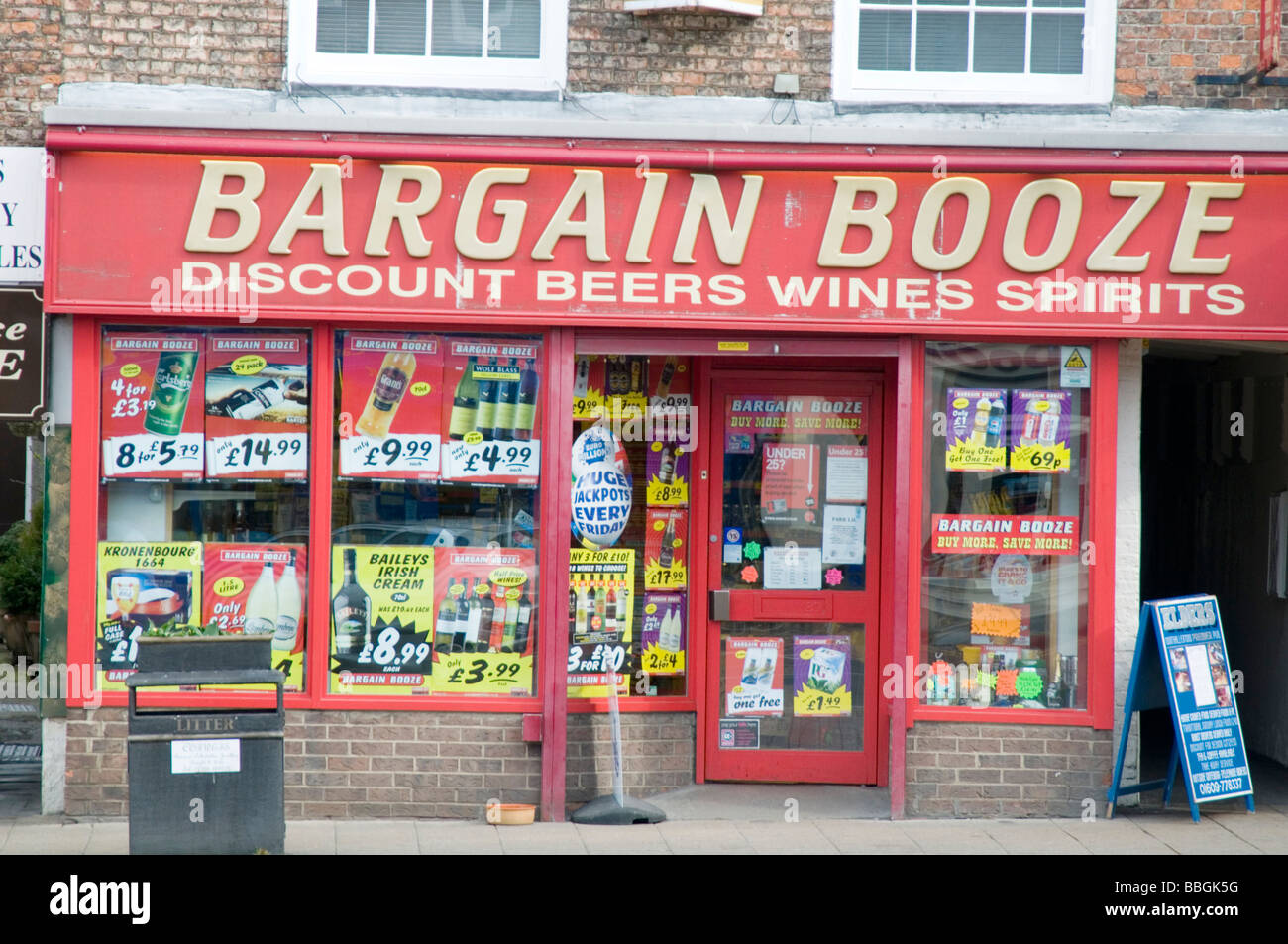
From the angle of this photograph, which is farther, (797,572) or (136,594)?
(797,572)

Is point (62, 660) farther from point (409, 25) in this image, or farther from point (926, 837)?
point (926, 837)

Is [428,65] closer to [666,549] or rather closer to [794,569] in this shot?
[666,549]

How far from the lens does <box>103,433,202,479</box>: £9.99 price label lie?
324 inches

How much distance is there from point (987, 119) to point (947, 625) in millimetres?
3057

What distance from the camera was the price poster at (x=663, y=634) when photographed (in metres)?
8.86

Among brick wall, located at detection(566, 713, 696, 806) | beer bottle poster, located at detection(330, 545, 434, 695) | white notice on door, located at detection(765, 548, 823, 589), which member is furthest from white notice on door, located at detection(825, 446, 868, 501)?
beer bottle poster, located at detection(330, 545, 434, 695)

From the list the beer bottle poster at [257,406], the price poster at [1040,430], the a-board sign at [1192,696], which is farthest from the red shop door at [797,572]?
the beer bottle poster at [257,406]

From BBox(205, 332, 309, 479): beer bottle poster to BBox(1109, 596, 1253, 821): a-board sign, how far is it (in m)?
5.10

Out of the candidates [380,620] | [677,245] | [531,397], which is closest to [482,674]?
[380,620]

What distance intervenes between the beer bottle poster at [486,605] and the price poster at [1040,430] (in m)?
3.02

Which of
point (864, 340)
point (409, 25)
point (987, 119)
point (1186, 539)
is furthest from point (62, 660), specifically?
point (1186, 539)

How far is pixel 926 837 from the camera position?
26.0ft

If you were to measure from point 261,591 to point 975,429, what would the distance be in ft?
14.4

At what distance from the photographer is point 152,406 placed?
8273 millimetres
